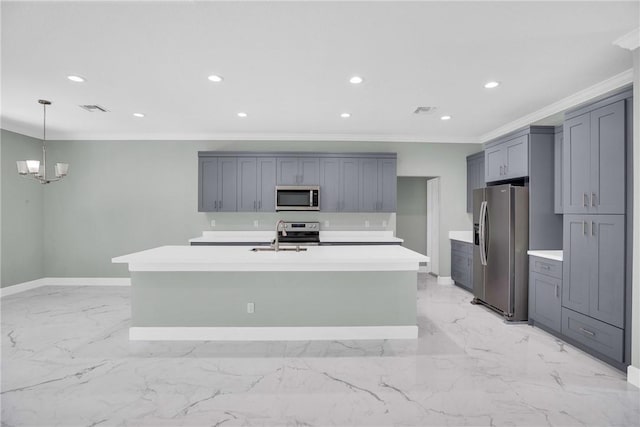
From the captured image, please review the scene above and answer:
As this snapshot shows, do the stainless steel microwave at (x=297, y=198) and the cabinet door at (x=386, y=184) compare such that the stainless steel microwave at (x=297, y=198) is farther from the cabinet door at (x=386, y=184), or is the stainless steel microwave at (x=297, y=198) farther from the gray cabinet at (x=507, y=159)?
the gray cabinet at (x=507, y=159)

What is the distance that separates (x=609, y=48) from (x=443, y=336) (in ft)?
9.33

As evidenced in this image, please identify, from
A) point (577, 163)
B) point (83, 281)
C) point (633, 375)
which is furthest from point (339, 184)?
point (83, 281)

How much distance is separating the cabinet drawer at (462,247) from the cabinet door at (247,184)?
11.4 feet

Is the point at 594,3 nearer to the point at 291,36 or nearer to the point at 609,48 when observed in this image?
the point at 609,48

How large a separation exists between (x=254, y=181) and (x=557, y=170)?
4.09 meters

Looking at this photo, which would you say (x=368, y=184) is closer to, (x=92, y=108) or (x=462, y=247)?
(x=462, y=247)

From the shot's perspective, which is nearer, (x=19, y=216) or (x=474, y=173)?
(x=19, y=216)

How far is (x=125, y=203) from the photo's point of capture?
5312mm

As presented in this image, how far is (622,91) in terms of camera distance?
2.48m

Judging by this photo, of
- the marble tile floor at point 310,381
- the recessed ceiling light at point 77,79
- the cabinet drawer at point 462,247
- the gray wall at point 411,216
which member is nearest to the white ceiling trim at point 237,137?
the gray wall at point 411,216

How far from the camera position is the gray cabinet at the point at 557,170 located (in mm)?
3453

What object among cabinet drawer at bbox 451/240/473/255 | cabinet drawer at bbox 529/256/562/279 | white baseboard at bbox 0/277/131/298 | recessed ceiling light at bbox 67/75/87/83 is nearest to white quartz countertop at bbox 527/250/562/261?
cabinet drawer at bbox 529/256/562/279

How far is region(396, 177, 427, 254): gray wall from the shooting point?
A: 253 inches

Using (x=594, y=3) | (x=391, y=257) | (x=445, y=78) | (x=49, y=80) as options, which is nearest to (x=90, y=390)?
(x=391, y=257)
